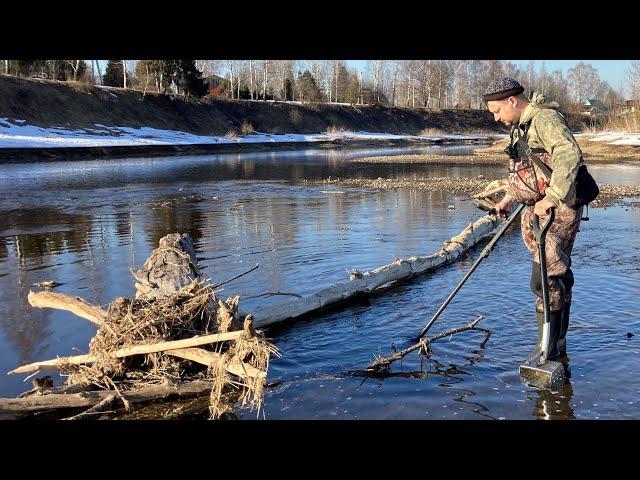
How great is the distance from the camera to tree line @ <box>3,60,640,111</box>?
61.0m

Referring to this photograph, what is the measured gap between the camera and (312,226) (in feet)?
44.1

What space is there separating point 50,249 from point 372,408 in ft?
27.9

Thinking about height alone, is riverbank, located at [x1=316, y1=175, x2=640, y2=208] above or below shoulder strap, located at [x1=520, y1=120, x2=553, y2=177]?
below

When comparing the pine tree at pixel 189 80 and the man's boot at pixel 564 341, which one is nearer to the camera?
the man's boot at pixel 564 341

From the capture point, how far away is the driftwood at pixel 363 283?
6762mm

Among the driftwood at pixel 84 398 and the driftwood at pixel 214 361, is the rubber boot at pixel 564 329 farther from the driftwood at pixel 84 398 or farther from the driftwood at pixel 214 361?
the driftwood at pixel 84 398

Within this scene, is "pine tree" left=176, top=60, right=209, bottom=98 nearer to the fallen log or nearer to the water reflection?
the fallen log

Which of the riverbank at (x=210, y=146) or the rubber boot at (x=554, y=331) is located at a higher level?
the riverbank at (x=210, y=146)

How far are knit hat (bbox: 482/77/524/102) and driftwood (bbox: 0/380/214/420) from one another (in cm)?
326

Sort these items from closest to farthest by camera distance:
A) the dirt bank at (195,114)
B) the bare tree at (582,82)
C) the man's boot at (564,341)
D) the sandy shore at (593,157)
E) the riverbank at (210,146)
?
the man's boot at (564,341) < the sandy shore at (593,157) < the riverbank at (210,146) < the dirt bank at (195,114) < the bare tree at (582,82)

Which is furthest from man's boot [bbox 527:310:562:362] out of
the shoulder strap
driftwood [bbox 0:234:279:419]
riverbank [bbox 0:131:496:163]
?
riverbank [bbox 0:131:496:163]

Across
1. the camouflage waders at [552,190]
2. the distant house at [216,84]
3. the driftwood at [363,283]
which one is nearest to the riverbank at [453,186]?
the driftwood at [363,283]
